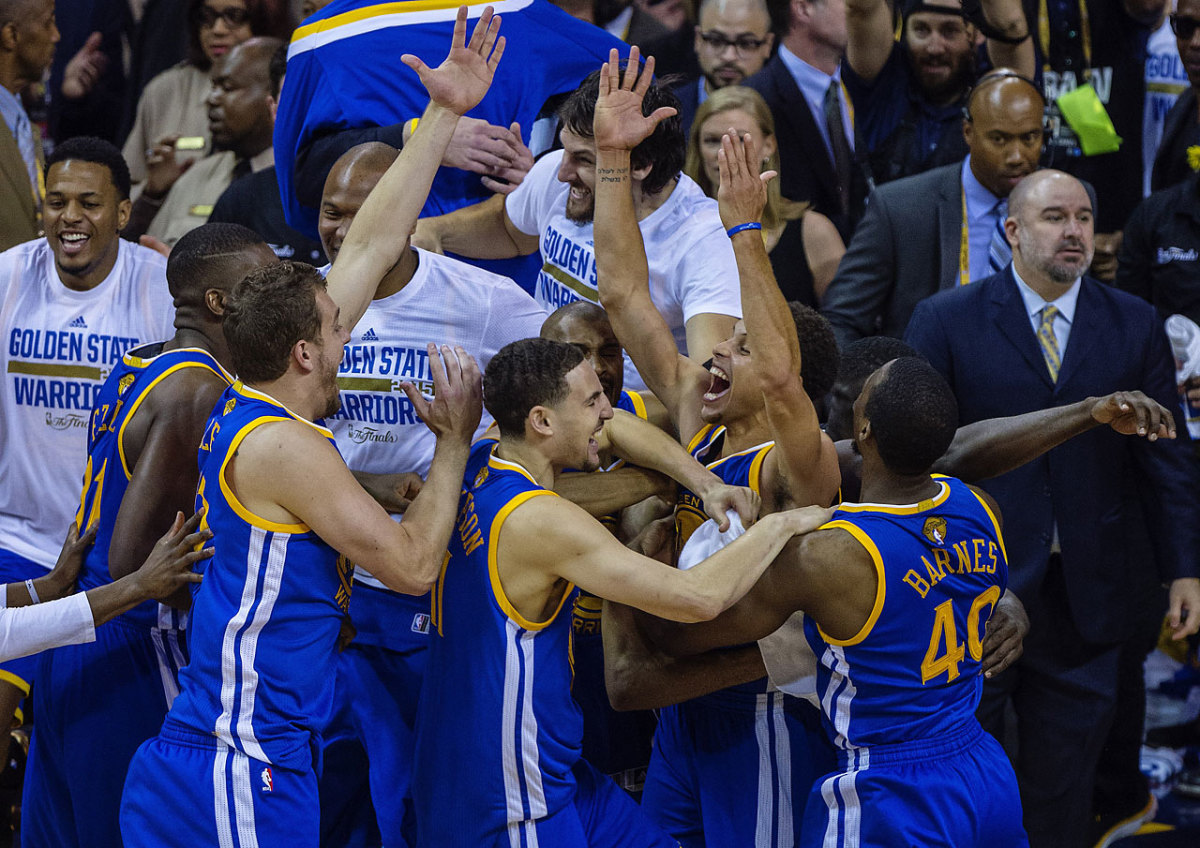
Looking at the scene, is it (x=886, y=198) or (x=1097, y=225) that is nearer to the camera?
(x=886, y=198)

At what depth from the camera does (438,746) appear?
144 inches

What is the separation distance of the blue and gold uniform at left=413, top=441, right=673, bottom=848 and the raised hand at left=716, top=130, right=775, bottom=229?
832 mm

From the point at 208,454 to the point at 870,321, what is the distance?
3.01 meters

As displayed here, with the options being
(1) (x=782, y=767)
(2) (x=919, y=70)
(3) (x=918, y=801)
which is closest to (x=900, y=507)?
(3) (x=918, y=801)

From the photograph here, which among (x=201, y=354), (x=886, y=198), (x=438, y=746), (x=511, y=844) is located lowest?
(x=511, y=844)

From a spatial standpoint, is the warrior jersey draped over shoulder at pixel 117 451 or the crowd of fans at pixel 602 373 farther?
the warrior jersey draped over shoulder at pixel 117 451

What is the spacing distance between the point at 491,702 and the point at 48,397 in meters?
2.53

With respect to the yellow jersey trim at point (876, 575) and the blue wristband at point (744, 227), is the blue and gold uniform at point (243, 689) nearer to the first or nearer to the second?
the blue wristband at point (744, 227)

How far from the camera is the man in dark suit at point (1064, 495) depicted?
5.15 m

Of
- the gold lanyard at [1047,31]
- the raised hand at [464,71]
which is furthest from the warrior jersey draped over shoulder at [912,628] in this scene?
the gold lanyard at [1047,31]

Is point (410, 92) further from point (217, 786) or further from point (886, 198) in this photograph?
point (217, 786)

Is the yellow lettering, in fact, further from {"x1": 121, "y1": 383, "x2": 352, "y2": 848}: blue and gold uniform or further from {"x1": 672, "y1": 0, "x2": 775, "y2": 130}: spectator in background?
{"x1": 672, "y1": 0, "x2": 775, "y2": 130}: spectator in background

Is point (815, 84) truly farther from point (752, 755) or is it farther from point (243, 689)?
point (243, 689)

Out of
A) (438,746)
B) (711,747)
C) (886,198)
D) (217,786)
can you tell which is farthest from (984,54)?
(217,786)
